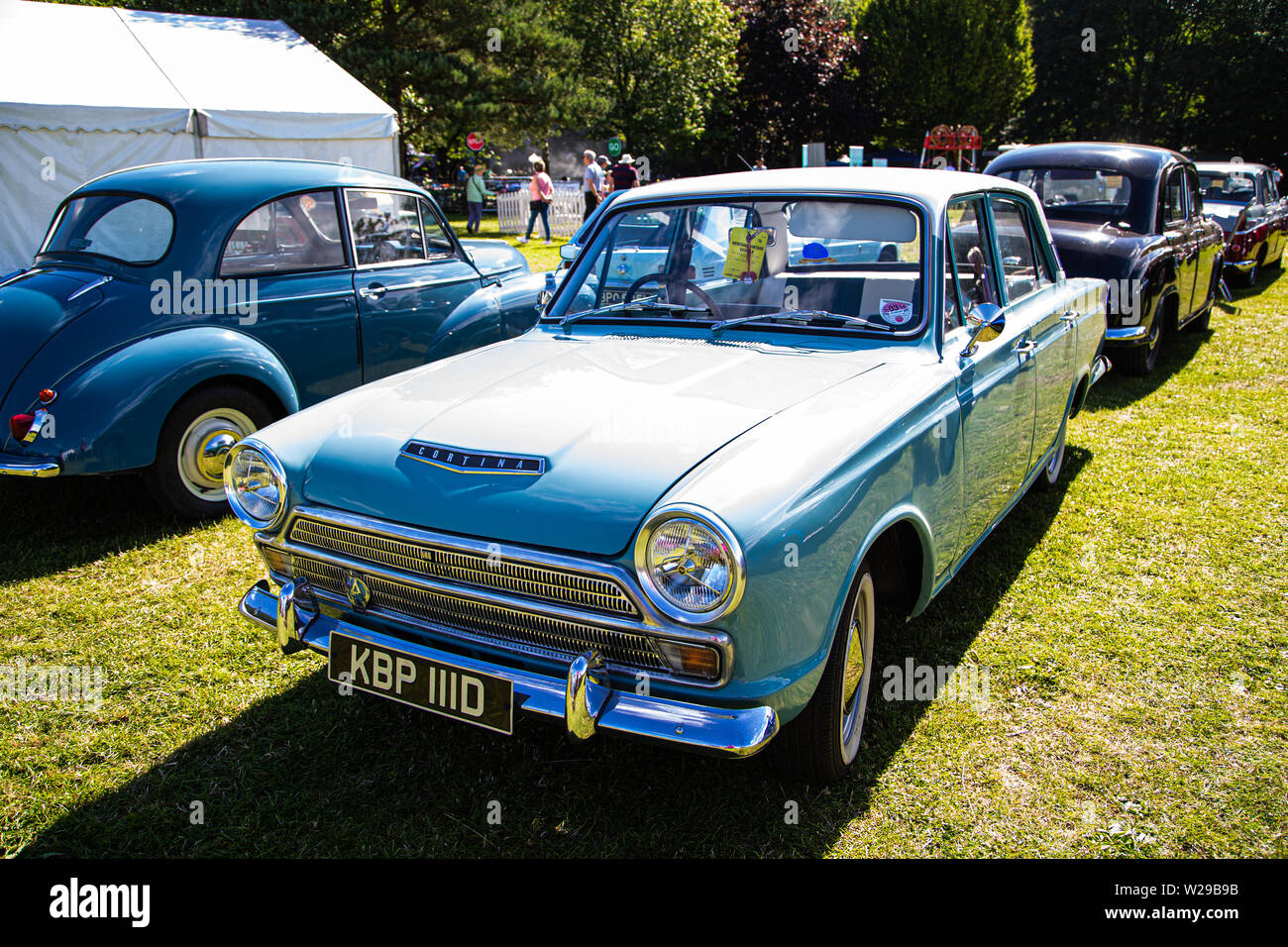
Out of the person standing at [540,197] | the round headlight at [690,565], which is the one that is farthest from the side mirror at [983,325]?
the person standing at [540,197]

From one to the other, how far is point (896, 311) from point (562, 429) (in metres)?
1.37

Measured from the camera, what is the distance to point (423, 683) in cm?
250

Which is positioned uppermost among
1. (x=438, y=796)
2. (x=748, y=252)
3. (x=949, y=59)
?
(x=949, y=59)

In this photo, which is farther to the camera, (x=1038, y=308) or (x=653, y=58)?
(x=653, y=58)

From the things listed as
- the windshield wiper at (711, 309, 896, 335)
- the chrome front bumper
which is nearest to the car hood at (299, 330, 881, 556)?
the windshield wiper at (711, 309, 896, 335)

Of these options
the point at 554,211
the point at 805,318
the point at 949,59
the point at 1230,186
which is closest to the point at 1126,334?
the point at 805,318

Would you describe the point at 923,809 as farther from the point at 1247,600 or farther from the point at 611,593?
the point at 1247,600

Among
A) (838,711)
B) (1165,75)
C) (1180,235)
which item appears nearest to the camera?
(838,711)

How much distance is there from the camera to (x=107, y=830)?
8.79 feet

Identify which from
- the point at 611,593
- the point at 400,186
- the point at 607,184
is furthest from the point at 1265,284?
the point at 611,593

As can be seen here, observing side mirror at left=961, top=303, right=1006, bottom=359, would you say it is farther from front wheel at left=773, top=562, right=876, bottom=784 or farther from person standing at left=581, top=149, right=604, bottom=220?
person standing at left=581, top=149, right=604, bottom=220

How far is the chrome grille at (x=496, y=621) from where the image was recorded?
230cm

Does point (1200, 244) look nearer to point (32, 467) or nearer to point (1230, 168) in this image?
point (1230, 168)

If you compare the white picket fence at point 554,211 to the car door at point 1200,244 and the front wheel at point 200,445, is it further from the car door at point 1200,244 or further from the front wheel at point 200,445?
the front wheel at point 200,445
